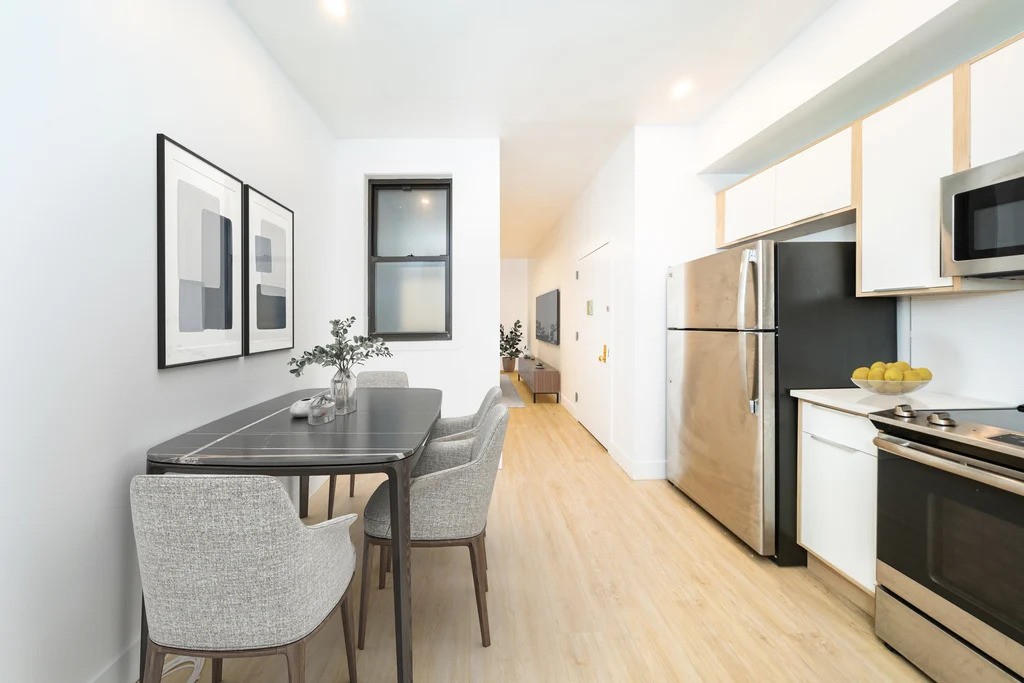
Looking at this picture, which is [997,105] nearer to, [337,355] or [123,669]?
[337,355]

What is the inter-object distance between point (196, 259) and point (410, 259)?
210 centimetres

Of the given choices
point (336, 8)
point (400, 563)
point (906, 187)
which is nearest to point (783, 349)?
point (906, 187)

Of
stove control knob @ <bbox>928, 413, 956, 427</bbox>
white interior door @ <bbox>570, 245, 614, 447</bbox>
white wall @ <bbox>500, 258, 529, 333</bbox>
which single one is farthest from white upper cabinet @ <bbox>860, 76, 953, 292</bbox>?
white wall @ <bbox>500, 258, 529, 333</bbox>

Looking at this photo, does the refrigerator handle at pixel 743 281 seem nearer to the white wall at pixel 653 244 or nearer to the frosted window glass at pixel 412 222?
the white wall at pixel 653 244

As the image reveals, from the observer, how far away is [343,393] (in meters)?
2.08

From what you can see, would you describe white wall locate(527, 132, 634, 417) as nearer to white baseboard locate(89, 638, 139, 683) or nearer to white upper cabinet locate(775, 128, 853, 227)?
white upper cabinet locate(775, 128, 853, 227)

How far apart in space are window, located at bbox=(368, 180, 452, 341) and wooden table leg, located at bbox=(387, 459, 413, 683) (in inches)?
98.9

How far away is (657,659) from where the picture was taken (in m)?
1.68

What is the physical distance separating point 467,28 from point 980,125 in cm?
222

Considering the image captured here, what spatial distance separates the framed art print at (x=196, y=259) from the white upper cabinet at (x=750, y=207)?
2964mm

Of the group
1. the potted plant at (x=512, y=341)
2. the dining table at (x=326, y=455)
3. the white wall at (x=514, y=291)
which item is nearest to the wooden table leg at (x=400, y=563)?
the dining table at (x=326, y=455)

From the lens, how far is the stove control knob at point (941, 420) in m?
1.45

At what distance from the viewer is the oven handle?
1.26 m

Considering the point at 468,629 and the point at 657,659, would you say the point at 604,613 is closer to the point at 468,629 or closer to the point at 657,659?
the point at 657,659
